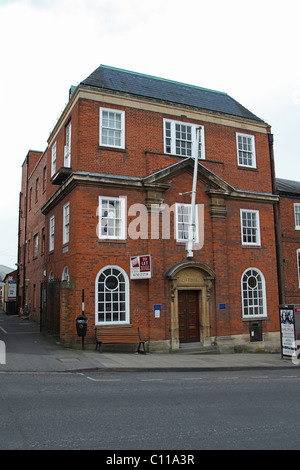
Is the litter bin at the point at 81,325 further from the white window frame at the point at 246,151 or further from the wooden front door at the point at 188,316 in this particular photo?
the white window frame at the point at 246,151

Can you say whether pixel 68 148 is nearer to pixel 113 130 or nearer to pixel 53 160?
pixel 113 130

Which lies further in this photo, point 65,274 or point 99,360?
point 65,274

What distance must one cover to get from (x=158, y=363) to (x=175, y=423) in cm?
724

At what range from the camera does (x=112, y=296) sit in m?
16.1

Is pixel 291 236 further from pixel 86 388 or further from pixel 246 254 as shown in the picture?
pixel 86 388

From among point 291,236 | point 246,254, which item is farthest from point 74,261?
point 291,236

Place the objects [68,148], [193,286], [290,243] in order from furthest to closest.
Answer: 1. [290,243]
2. [68,148]
3. [193,286]

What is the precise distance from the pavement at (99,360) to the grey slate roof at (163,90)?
1071cm

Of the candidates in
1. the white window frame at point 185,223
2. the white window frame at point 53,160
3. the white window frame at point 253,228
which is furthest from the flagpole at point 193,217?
the white window frame at point 53,160

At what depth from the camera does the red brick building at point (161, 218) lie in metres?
16.1

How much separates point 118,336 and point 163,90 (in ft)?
39.4

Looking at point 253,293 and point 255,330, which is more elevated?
point 253,293

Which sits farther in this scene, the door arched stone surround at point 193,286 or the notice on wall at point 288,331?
the door arched stone surround at point 193,286

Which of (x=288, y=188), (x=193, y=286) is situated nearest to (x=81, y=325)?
(x=193, y=286)
